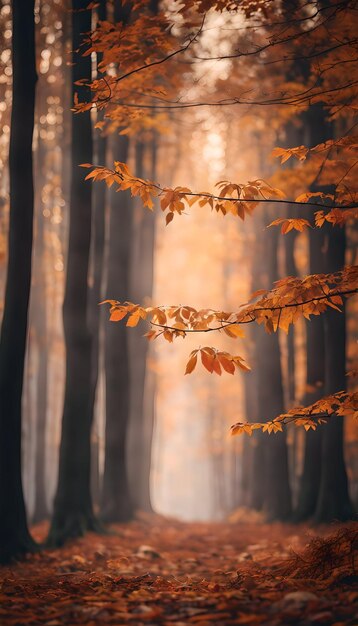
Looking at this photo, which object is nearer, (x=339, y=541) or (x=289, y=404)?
(x=339, y=541)

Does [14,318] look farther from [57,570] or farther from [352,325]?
[352,325]

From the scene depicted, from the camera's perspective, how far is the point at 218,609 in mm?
3354

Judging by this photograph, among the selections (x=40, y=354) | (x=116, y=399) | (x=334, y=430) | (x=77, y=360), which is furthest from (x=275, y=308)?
(x=40, y=354)

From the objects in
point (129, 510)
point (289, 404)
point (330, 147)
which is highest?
point (330, 147)

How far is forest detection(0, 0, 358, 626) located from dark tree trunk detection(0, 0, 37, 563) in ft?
0.08

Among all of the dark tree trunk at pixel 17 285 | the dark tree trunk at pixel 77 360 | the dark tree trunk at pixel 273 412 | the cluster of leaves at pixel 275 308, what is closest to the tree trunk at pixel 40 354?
the dark tree trunk at pixel 77 360

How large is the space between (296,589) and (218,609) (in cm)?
65

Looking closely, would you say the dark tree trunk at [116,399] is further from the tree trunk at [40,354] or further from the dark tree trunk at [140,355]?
the tree trunk at [40,354]

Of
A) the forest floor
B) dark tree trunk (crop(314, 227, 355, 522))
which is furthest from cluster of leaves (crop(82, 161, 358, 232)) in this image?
dark tree trunk (crop(314, 227, 355, 522))

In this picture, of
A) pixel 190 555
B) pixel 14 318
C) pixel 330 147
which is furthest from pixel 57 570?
pixel 330 147

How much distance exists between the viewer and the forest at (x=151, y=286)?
13.4 feet

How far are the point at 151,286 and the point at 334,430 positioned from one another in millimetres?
6664

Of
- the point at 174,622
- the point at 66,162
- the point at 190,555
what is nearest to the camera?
the point at 174,622

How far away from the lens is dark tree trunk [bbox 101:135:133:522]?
10.7 meters
